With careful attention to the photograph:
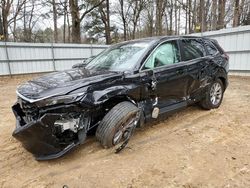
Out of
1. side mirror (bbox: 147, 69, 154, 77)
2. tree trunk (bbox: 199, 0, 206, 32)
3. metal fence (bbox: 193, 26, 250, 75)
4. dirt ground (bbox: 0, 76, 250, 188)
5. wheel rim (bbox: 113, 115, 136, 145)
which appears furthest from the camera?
tree trunk (bbox: 199, 0, 206, 32)

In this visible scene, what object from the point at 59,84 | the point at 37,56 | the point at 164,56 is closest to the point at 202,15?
the point at 37,56

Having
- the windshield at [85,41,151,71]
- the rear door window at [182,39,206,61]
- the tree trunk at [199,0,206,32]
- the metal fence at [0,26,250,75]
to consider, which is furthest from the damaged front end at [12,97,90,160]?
the tree trunk at [199,0,206,32]

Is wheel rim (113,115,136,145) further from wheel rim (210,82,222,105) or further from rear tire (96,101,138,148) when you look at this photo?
wheel rim (210,82,222,105)

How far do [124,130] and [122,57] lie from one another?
4.46ft

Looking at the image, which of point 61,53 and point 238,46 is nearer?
point 238,46

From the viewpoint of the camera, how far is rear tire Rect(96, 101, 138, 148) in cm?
315

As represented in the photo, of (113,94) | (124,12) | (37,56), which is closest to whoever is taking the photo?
(113,94)

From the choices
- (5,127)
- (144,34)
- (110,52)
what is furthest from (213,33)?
(144,34)

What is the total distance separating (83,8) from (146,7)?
10.7m

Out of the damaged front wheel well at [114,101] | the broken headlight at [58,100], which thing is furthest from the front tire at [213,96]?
the broken headlight at [58,100]

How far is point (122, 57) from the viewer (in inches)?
160

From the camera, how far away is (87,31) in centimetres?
2544

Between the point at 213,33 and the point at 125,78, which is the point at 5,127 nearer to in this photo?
the point at 125,78

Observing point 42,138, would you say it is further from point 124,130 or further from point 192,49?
point 192,49
